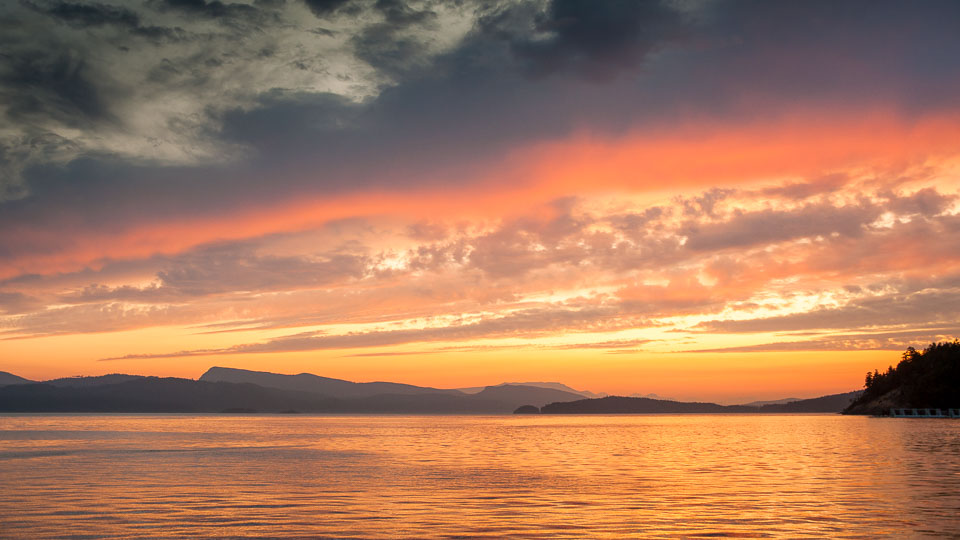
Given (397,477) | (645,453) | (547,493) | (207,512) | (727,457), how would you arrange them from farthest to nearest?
(645,453) → (727,457) → (397,477) → (547,493) → (207,512)

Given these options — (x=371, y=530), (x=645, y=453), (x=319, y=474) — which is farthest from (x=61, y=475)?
(x=645, y=453)

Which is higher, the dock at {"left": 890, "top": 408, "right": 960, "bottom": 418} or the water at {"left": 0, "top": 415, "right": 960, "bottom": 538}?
the dock at {"left": 890, "top": 408, "right": 960, "bottom": 418}

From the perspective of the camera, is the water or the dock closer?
the water

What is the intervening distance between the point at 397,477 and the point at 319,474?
245 inches

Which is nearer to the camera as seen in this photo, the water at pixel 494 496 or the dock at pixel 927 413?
the water at pixel 494 496

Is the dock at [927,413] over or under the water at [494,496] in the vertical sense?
over

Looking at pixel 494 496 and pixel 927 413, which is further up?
pixel 927 413

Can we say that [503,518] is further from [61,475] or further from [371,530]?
[61,475]

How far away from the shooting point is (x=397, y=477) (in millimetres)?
48906

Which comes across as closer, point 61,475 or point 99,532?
point 99,532

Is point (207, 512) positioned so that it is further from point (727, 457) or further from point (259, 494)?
point (727, 457)

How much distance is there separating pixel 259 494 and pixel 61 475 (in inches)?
780

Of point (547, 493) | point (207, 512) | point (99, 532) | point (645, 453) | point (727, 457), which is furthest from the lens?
point (645, 453)

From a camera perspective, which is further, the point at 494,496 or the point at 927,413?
the point at 927,413
